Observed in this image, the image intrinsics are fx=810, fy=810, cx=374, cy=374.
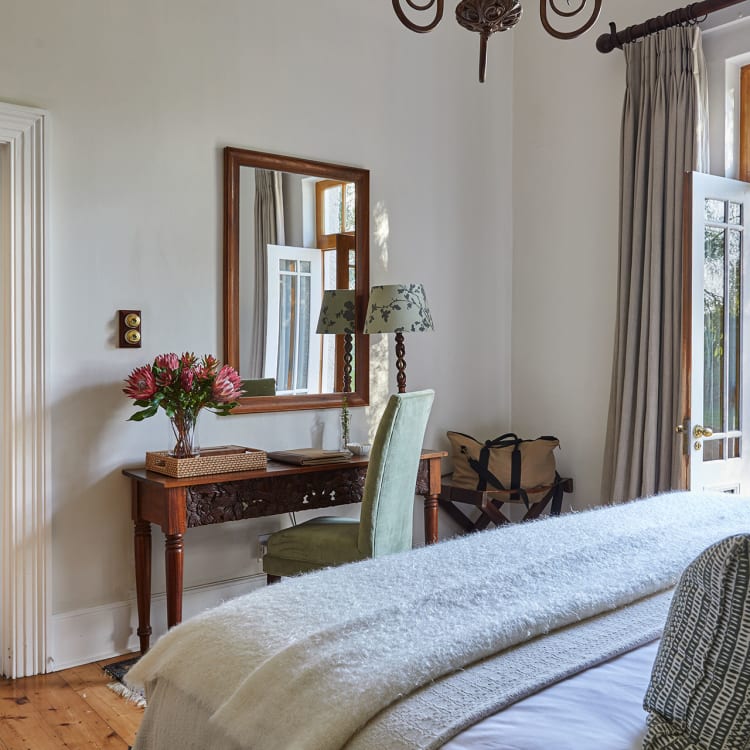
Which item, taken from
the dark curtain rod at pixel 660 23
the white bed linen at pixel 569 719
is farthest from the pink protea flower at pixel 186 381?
the dark curtain rod at pixel 660 23

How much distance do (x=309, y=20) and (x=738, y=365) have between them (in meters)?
2.51

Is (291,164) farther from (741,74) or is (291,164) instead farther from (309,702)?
(309,702)

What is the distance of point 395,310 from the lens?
3658 millimetres

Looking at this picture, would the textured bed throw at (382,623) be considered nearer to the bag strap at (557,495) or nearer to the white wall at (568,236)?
the bag strap at (557,495)

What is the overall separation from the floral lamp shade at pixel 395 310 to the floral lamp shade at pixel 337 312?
6.7 inches

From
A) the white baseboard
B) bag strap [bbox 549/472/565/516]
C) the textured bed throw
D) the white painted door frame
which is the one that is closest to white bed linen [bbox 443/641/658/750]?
the textured bed throw

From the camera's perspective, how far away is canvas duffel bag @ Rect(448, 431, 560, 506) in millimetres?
4035

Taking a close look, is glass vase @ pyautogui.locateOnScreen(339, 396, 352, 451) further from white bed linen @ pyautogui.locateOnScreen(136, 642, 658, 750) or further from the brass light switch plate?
white bed linen @ pyautogui.locateOnScreen(136, 642, 658, 750)

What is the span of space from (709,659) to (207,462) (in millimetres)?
2278

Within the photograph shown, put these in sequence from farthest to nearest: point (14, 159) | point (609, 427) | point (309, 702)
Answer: point (609, 427)
point (14, 159)
point (309, 702)

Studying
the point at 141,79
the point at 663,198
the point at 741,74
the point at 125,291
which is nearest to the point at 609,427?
the point at 663,198

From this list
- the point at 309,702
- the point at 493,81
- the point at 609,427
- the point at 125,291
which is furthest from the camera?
the point at 493,81

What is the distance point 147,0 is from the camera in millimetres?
3270

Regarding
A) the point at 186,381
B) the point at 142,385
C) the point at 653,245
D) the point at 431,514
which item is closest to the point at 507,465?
the point at 431,514
